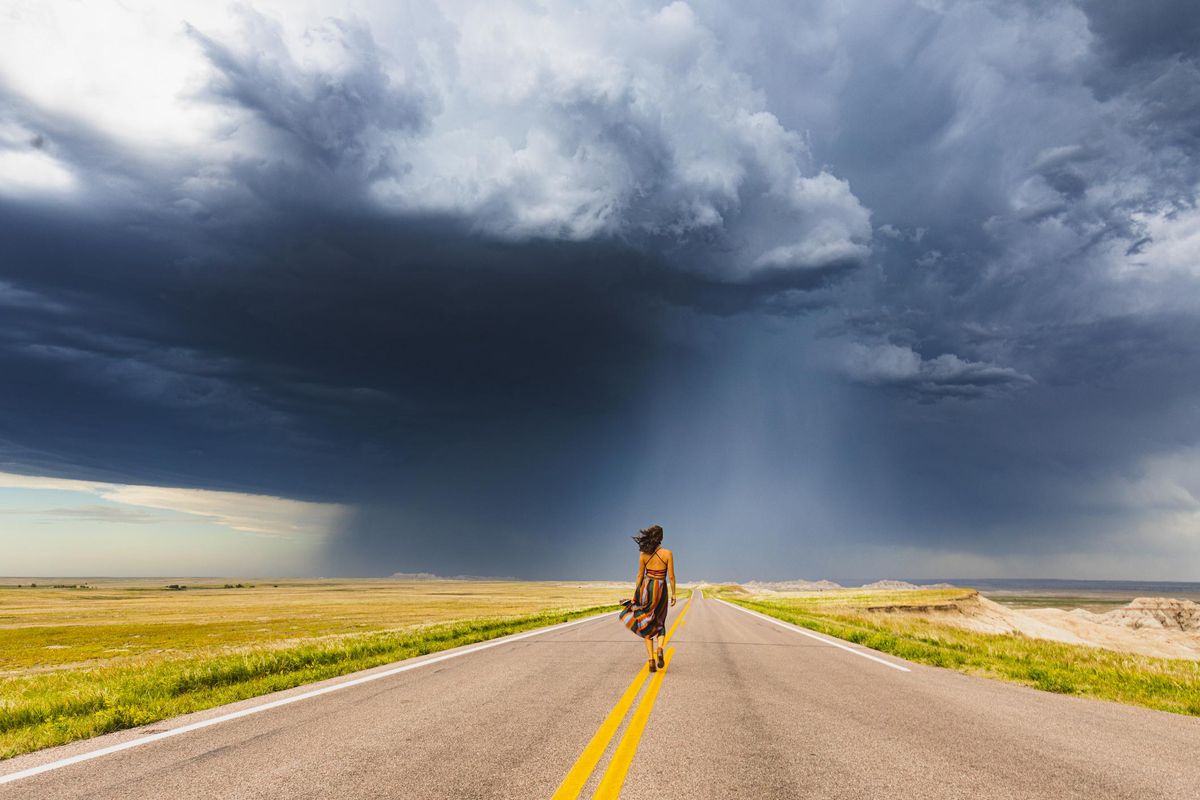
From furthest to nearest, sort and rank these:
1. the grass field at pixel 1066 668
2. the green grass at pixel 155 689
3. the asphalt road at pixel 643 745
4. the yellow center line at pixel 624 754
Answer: the grass field at pixel 1066 668 < the green grass at pixel 155 689 < the asphalt road at pixel 643 745 < the yellow center line at pixel 624 754

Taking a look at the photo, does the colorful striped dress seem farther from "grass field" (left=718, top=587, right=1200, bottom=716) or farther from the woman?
"grass field" (left=718, top=587, right=1200, bottom=716)

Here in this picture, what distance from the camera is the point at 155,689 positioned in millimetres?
→ 9570

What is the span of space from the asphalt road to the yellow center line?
0.03 m

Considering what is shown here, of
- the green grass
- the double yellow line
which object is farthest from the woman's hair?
the green grass

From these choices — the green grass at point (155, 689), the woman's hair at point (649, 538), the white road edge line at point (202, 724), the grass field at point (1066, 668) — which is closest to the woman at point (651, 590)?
the woman's hair at point (649, 538)

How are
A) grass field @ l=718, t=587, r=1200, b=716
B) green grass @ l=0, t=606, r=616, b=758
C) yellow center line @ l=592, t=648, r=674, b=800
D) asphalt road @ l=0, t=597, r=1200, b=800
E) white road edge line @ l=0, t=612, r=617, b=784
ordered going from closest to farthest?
1. yellow center line @ l=592, t=648, r=674, b=800
2. asphalt road @ l=0, t=597, r=1200, b=800
3. white road edge line @ l=0, t=612, r=617, b=784
4. green grass @ l=0, t=606, r=616, b=758
5. grass field @ l=718, t=587, r=1200, b=716

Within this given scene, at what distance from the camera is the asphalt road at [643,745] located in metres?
5.02

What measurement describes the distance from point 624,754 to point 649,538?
5455 mm

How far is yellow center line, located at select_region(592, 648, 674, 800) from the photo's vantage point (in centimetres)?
484

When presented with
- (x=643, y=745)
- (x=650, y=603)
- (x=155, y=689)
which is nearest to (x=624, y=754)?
(x=643, y=745)

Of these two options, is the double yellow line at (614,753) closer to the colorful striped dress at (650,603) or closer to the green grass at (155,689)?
the colorful striped dress at (650,603)

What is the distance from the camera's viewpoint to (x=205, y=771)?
539cm

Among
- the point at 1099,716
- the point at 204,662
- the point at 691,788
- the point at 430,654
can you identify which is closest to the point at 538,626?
A: the point at 430,654

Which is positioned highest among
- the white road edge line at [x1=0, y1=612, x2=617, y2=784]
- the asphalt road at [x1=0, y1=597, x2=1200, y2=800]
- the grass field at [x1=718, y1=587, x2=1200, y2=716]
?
the asphalt road at [x1=0, y1=597, x2=1200, y2=800]
